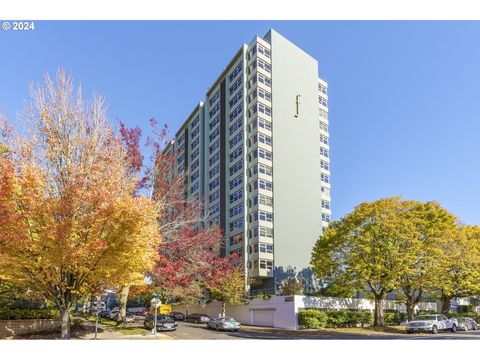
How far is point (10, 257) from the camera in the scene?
59.4ft

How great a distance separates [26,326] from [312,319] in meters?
23.7

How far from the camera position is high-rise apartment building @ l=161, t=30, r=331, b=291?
59.0 meters

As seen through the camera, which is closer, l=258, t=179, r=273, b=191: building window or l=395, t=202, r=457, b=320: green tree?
l=395, t=202, r=457, b=320: green tree

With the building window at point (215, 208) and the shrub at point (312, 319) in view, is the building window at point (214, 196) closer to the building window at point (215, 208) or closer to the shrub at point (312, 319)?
the building window at point (215, 208)

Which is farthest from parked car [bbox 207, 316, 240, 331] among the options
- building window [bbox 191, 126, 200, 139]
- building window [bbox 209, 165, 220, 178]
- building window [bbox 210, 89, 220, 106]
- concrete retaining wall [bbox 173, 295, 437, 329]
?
building window [bbox 191, 126, 200, 139]

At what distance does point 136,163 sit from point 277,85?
41.4 meters

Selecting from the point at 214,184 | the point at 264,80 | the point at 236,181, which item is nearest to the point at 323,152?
the point at 264,80

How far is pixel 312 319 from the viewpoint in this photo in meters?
38.2

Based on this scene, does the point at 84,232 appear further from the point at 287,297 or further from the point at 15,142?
the point at 287,297

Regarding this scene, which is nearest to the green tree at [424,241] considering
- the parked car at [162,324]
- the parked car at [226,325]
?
the parked car at [226,325]

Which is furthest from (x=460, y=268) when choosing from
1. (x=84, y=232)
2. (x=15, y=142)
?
(x=15, y=142)

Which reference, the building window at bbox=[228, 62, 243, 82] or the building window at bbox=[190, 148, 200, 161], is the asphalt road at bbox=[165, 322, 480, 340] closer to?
the building window at bbox=[228, 62, 243, 82]

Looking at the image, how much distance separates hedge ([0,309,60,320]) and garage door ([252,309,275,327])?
22518 mm

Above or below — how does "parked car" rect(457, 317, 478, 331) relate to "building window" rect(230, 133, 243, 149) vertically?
below
